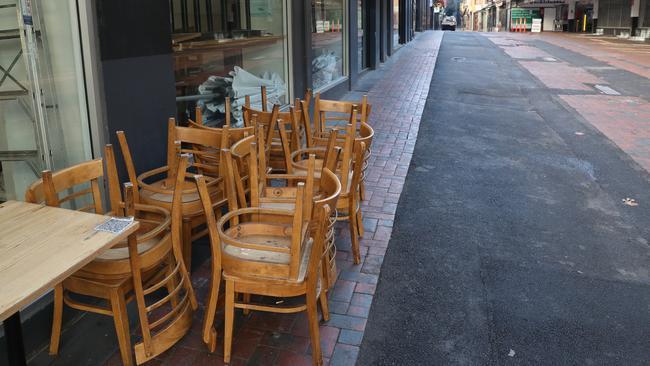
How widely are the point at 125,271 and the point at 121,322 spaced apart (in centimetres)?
23

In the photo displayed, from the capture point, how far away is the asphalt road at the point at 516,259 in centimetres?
300

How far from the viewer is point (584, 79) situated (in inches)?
559

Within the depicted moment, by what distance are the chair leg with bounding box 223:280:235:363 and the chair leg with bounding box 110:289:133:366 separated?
432 millimetres

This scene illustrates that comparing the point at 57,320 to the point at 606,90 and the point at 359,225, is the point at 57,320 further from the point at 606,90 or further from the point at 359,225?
the point at 606,90

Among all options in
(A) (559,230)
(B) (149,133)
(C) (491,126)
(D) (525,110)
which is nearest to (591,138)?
(C) (491,126)

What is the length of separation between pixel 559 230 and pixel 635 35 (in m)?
31.9

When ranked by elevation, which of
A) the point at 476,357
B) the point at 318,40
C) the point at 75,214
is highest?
the point at 318,40

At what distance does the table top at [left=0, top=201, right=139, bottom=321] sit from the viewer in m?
1.73

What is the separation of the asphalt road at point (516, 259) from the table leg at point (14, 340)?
148 cm

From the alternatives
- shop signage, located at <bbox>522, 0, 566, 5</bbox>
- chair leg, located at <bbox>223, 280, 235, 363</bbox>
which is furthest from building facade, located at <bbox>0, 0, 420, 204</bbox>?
shop signage, located at <bbox>522, 0, 566, 5</bbox>

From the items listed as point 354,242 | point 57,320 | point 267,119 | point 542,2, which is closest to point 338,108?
point 267,119

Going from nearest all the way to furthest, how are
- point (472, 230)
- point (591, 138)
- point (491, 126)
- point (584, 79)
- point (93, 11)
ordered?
point (93, 11)
point (472, 230)
point (591, 138)
point (491, 126)
point (584, 79)

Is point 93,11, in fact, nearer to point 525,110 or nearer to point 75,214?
point 75,214

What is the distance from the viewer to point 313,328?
267 centimetres
